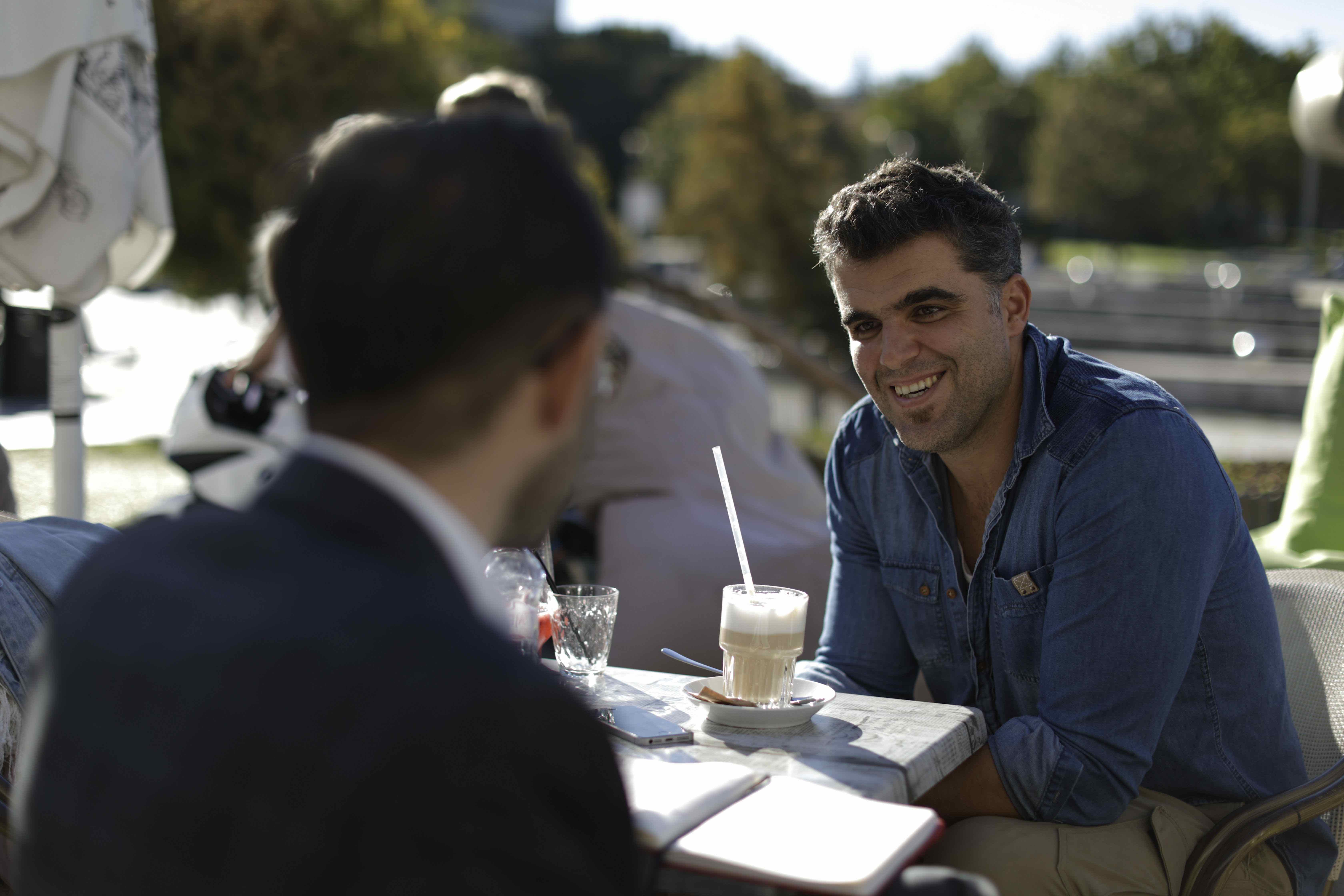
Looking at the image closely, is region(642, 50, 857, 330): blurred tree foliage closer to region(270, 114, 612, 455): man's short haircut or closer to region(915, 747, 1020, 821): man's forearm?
region(915, 747, 1020, 821): man's forearm

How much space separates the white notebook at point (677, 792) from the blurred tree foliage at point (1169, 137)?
1381 inches

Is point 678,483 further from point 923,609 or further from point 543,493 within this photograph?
point 543,493

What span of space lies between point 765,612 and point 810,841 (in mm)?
616

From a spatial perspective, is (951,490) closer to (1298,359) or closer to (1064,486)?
(1064,486)

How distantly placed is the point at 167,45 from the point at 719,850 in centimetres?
850

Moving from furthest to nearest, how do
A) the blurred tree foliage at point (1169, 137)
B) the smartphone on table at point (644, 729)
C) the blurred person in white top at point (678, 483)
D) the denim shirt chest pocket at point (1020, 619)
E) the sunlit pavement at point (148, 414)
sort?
the blurred tree foliage at point (1169, 137), the sunlit pavement at point (148, 414), the blurred person in white top at point (678, 483), the denim shirt chest pocket at point (1020, 619), the smartphone on table at point (644, 729)

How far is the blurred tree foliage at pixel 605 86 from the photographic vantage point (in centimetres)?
6219

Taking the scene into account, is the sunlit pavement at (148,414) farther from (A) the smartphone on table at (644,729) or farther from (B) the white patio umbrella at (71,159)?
(A) the smartphone on table at (644,729)

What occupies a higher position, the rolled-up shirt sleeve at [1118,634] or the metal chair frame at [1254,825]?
the rolled-up shirt sleeve at [1118,634]

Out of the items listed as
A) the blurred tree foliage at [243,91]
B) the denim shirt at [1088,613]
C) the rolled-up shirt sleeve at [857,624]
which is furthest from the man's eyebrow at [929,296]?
the blurred tree foliage at [243,91]

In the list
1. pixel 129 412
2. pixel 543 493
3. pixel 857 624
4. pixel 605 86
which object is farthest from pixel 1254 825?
pixel 605 86

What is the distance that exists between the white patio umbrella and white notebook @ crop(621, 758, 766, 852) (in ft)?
8.57

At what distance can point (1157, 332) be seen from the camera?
18984 mm

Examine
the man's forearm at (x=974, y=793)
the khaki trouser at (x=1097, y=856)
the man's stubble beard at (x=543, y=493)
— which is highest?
the man's stubble beard at (x=543, y=493)
